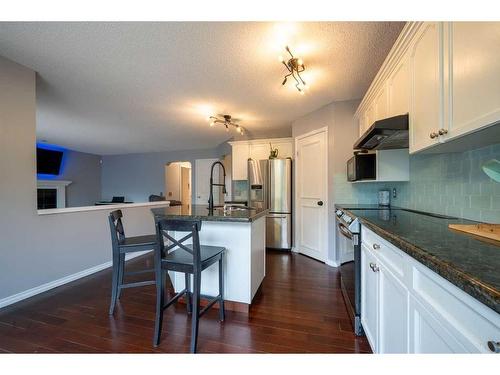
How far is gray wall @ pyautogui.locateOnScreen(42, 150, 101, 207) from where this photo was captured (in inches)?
247

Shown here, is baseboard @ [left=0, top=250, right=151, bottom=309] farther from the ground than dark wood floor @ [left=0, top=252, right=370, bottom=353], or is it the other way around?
baseboard @ [left=0, top=250, right=151, bottom=309]

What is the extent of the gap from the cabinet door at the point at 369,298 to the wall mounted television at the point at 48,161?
7380 mm

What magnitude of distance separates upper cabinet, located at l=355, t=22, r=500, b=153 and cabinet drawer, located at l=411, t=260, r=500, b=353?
25.3 inches

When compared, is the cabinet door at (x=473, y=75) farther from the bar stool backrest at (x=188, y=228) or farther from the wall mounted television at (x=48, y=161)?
the wall mounted television at (x=48, y=161)

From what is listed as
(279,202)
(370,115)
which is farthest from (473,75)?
(279,202)

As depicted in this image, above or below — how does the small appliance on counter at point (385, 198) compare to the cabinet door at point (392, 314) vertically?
above

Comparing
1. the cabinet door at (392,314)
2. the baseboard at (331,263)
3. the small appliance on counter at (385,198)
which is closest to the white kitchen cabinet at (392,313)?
the cabinet door at (392,314)

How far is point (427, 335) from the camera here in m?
0.76

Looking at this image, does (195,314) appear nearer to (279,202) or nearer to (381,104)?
(381,104)

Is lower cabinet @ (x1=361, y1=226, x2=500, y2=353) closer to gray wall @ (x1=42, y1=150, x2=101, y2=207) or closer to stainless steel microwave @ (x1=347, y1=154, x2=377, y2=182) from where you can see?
stainless steel microwave @ (x1=347, y1=154, x2=377, y2=182)

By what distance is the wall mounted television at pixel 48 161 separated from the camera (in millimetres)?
5512

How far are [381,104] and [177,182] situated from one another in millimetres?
6643

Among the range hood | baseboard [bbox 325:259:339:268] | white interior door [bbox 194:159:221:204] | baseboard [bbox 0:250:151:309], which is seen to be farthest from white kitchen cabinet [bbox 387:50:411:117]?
white interior door [bbox 194:159:221:204]
